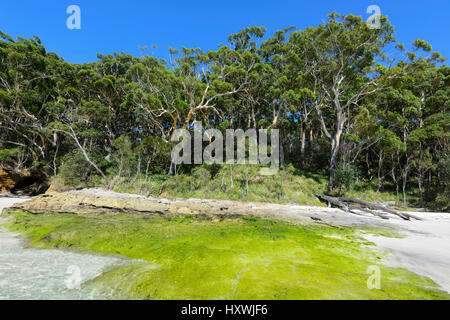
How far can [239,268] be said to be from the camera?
128 inches

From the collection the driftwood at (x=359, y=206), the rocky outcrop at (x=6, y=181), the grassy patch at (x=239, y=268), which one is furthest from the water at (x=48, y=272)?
the rocky outcrop at (x=6, y=181)

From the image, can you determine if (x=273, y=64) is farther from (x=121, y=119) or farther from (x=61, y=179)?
(x=61, y=179)

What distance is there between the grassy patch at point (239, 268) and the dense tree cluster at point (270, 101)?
14797 mm

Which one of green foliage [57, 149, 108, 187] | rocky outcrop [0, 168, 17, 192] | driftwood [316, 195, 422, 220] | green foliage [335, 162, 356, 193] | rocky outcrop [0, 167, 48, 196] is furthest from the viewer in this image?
green foliage [57, 149, 108, 187]

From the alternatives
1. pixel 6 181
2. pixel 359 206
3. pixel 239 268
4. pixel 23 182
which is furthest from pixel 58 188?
pixel 359 206

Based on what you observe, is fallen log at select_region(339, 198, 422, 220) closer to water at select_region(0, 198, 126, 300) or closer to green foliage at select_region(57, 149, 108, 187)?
water at select_region(0, 198, 126, 300)

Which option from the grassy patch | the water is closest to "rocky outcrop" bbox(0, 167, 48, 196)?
the grassy patch

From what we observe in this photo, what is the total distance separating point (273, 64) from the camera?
84.8ft

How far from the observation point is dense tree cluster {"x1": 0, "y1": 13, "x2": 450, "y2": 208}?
61.5 feet

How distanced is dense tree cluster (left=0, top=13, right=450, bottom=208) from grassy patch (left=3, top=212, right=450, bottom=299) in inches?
583

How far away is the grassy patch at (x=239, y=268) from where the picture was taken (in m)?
2.52

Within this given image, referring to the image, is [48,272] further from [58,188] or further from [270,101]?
[270,101]

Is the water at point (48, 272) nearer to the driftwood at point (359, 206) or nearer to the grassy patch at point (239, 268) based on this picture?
the grassy patch at point (239, 268)
